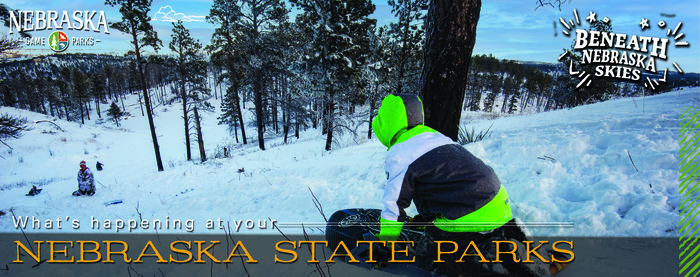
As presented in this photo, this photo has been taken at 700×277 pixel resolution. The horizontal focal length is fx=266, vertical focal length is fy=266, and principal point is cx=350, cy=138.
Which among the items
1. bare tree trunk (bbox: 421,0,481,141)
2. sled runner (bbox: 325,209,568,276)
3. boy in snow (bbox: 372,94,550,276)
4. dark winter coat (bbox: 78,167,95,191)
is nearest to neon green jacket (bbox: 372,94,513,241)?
boy in snow (bbox: 372,94,550,276)

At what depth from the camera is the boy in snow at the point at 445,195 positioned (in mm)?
1894

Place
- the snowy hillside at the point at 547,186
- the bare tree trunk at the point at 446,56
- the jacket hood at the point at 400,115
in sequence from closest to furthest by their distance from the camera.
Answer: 1. the jacket hood at the point at 400,115
2. the snowy hillside at the point at 547,186
3. the bare tree trunk at the point at 446,56

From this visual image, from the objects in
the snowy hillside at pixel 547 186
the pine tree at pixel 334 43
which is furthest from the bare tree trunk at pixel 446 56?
the pine tree at pixel 334 43

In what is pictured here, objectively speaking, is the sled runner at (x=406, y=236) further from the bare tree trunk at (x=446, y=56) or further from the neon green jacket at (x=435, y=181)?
the bare tree trunk at (x=446, y=56)

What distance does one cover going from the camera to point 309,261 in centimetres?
271

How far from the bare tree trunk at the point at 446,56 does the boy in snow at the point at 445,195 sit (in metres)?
1.62

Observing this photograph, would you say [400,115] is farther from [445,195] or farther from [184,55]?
[184,55]

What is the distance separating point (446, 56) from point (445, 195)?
2214 mm

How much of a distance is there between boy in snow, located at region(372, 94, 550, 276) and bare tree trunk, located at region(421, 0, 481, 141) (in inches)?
63.7

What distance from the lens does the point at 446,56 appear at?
3.49 m

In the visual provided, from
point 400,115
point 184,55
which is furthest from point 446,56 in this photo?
point 184,55


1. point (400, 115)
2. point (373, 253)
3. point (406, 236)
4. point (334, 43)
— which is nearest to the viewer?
point (400, 115)

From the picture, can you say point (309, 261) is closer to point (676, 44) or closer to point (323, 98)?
point (676, 44)

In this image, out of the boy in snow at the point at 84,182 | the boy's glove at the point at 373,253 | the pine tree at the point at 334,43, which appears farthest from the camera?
the pine tree at the point at 334,43
